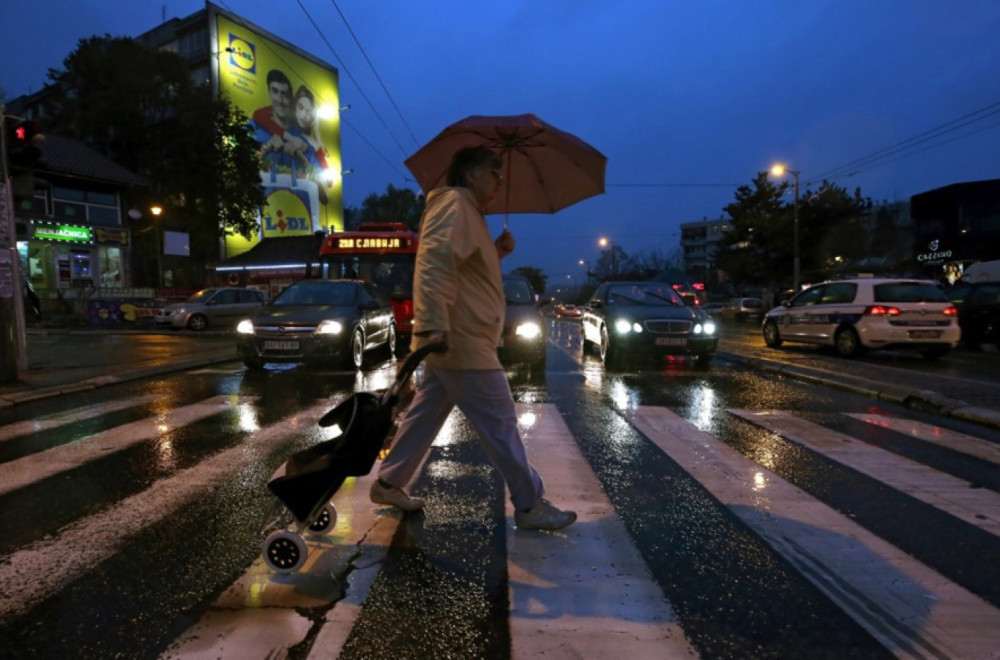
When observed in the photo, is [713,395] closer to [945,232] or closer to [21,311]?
[21,311]

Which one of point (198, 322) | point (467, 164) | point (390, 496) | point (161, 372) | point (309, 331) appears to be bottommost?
point (390, 496)

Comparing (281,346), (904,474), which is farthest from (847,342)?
(281,346)

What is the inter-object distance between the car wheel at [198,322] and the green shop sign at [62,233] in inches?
482

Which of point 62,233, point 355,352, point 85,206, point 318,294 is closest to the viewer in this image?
point 355,352

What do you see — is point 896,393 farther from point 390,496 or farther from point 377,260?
point 377,260

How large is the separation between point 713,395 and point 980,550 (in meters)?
4.96

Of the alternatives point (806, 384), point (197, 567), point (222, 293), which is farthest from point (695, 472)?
point (222, 293)

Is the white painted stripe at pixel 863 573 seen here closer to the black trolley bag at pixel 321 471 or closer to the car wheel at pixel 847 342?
the black trolley bag at pixel 321 471

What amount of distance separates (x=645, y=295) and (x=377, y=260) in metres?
6.18

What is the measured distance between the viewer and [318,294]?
11406 millimetres

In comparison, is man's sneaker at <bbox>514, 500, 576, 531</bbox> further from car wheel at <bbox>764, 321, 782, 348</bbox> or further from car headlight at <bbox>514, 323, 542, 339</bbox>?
car wheel at <bbox>764, 321, 782, 348</bbox>

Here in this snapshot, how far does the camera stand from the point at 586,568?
285cm

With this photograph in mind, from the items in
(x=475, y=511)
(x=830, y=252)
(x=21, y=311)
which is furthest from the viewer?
(x=830, y=252)

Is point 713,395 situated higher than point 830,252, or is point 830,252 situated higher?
point 830,252
